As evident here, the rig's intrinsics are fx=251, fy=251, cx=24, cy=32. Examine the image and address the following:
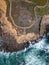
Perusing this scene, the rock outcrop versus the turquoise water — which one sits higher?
the rock outcrop

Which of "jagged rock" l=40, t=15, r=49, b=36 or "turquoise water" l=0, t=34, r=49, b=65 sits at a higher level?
"jagged rock" l=40, t=15, r=49, b=36

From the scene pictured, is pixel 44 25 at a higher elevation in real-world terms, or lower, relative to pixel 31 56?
higher

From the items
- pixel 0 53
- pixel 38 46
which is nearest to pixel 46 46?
pixel 38 46

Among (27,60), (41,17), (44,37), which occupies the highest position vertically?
(41,17)

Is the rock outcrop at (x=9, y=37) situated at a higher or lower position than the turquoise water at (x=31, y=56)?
higher

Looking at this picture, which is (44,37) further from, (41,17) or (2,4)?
(2,4)

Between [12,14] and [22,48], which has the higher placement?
[12,14]

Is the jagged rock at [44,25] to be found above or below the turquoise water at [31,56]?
above

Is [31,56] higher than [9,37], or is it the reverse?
[9,37]
